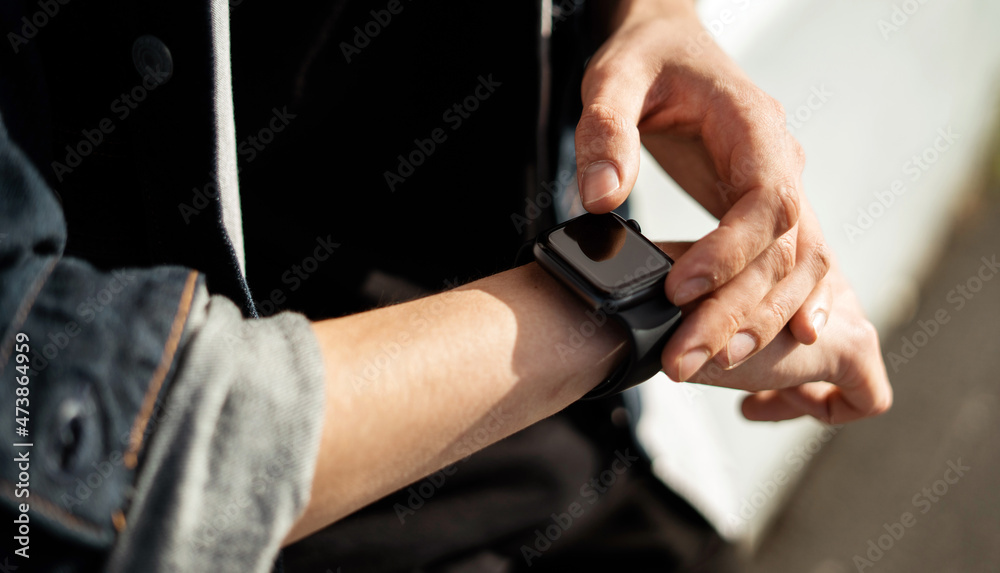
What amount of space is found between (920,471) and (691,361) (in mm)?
1810

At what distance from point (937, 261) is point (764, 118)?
2.41 meters

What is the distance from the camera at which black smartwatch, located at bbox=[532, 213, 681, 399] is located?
79cm

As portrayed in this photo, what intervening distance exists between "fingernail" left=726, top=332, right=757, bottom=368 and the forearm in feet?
0.60

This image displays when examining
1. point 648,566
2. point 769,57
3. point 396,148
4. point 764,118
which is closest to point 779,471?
point 648,566

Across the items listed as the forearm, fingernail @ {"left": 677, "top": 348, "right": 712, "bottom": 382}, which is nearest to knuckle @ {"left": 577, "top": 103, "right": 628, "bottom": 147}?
the forearm

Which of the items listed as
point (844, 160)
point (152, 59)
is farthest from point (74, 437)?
point (844, 160)

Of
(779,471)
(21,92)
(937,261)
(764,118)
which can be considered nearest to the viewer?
(21,92)

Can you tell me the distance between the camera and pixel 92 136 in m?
0.82

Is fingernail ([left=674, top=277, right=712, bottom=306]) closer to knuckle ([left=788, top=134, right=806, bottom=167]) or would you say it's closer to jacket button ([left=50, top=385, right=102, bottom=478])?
knuckle ([left=788, top=134, right=806, bottom=167])

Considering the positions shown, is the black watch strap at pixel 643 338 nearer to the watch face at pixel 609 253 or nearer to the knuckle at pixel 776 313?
the watch face at pixel 609 253

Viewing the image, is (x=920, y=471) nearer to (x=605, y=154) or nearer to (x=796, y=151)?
(x=796, y=151)

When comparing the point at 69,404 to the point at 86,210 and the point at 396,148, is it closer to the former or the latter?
the point at 86,210

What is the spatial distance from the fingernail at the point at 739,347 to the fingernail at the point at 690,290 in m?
0.11

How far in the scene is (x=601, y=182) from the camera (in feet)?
2.91
